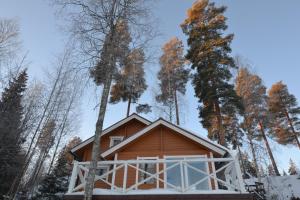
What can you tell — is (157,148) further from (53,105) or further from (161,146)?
(53,105)

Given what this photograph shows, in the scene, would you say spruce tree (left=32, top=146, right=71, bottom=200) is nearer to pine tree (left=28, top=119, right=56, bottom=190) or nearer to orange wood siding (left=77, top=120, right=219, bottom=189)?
pine tree (left=28, top=119, right=56, bottom=190)

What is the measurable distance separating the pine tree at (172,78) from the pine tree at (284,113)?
12.4 metres


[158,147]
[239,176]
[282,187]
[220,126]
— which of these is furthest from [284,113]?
[239,176]

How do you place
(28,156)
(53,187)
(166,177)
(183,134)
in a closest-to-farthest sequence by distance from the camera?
(166,177)
(183,134)
(28,156)
(53,187)

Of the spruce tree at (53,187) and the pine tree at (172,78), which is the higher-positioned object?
the pine tree at (172,78)

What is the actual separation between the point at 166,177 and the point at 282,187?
15391 mm

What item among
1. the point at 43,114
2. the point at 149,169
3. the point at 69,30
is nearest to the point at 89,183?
the point at 149,169

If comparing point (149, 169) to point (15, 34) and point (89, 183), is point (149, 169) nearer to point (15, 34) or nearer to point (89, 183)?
point (89, 183)

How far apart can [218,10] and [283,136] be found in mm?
17661

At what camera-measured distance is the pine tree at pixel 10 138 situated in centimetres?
1211

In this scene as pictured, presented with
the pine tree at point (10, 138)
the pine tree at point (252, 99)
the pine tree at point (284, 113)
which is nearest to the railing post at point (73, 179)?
the pine tree at point (10, 138)

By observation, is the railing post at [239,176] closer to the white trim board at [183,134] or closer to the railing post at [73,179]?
the white trim board at [183,134]

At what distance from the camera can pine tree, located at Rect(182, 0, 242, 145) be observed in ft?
43.8

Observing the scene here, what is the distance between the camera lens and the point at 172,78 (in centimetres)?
1870
